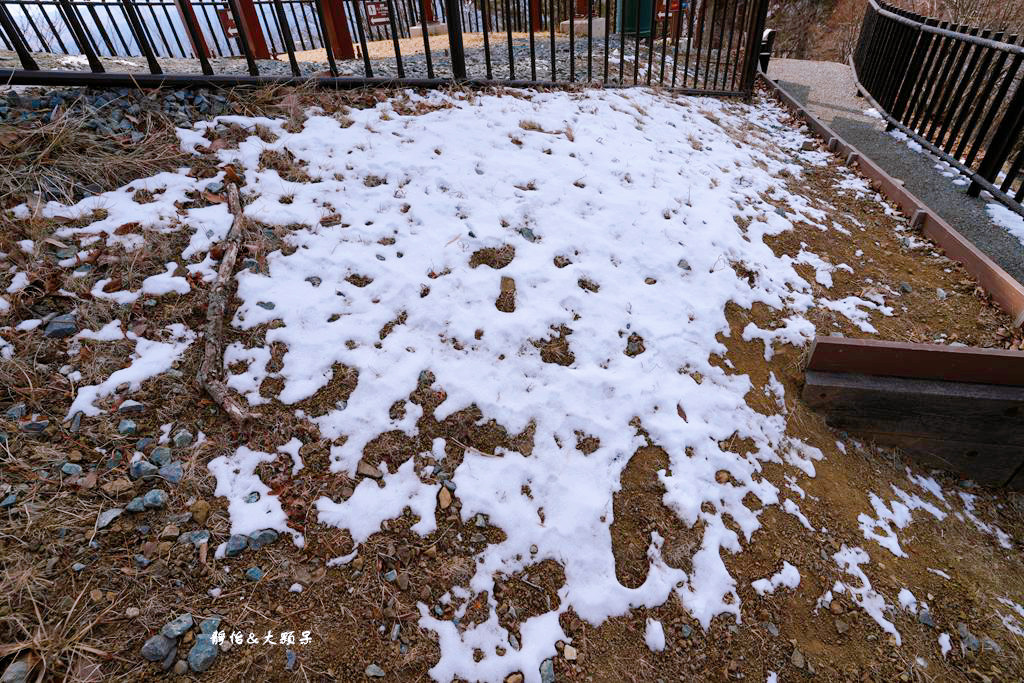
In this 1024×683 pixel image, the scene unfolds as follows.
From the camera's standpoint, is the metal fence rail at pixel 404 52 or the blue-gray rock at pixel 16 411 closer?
the blue-gray rock at pixel 16 411

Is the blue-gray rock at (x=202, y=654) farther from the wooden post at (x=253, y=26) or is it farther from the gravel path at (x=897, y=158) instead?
the wooden post at (x=253, y=26)

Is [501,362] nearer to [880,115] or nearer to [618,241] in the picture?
[618,241]

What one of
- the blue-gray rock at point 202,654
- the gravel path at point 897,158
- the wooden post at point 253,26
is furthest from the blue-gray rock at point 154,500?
Result: the wooden post at point 253,26

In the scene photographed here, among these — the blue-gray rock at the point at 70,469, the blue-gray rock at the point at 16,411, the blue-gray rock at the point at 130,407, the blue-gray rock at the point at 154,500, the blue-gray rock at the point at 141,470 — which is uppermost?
the blue-gray rock at the point at 16,411

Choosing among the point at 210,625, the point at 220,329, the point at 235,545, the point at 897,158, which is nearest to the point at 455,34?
the point at 220,329

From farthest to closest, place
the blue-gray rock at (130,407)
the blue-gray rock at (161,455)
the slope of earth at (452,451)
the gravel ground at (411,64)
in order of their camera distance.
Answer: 1. the gravel ground at (411,64)
2. the blue-gray rock at (130,407)
3. the blue-gray rock at (161,455)
4. the slope of earth at (452,451)

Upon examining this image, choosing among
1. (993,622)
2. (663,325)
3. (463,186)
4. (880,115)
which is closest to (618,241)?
(663,325)

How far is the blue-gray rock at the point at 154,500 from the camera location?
6.52 ft

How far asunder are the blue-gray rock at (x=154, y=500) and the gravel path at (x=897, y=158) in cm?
588

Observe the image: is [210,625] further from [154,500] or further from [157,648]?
[154,500]

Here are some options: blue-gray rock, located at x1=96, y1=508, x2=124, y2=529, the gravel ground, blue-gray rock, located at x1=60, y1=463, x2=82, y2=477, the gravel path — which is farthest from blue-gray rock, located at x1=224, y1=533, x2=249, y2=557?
the gravel path

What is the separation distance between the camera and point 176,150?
3.40m

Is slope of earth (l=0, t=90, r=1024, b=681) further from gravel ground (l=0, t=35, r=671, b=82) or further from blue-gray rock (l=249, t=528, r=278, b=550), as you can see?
gravel ground (l=0, t=35, r=671, b=82)

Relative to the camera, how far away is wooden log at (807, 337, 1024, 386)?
2.82 m
